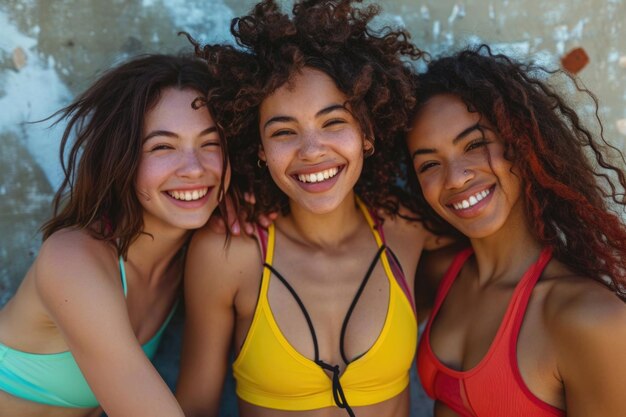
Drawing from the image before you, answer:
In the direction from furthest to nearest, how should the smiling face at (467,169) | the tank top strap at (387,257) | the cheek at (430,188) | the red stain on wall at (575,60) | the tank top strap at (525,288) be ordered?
the red stain on wall at (575,60) < the tank top strap at (387,257) < the cheek at (430,188) < the smiling face at (467,169) < the tank top strap at (525,288)

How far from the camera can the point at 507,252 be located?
7.89 ft

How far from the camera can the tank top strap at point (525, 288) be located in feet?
7.17

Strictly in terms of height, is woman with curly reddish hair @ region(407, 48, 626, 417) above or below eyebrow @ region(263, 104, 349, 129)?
below

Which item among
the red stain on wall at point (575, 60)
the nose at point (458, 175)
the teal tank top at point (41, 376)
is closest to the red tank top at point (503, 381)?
the nose at point (458, 175)

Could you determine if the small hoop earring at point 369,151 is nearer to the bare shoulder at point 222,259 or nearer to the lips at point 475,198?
the lips at point 475,198

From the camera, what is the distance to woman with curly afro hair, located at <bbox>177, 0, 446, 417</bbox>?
2.29m

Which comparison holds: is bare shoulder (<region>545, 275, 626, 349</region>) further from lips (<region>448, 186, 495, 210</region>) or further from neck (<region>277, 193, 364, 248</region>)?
neck (<region>277, 193, 364, 248</region>)

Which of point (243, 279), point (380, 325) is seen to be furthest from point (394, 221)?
point (243, 279)

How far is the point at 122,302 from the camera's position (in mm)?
2125

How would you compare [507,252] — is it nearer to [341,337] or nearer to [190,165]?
[341,337]

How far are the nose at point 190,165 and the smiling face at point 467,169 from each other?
81cm

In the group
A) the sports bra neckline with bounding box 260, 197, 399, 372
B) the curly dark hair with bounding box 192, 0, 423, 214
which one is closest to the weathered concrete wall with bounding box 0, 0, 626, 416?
the curly dark hair with bounding box 192, 0, 423, 214

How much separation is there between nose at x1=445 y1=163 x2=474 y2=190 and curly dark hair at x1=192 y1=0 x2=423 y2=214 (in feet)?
0.89

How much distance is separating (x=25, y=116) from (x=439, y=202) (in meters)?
1.75
